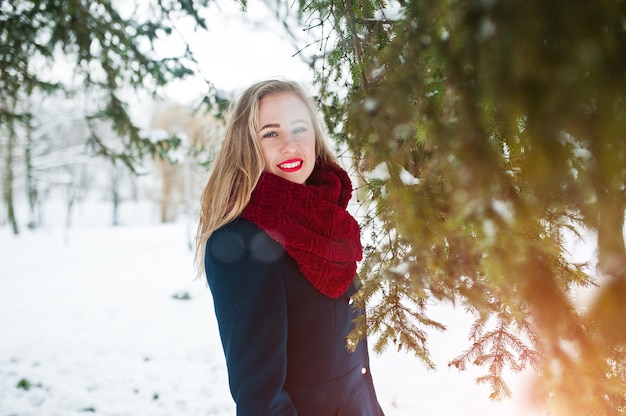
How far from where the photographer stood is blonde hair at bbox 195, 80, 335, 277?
153 centimetres

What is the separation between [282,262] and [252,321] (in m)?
0.24

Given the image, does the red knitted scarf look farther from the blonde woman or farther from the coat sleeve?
the coat sleeve

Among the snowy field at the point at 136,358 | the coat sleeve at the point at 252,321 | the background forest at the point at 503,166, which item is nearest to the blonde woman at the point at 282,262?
the coat sleeve at the point at 252,321

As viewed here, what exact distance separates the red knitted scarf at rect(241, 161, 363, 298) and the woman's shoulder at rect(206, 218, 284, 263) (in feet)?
0.10

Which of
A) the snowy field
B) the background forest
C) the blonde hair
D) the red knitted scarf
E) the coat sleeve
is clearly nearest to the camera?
the background forest

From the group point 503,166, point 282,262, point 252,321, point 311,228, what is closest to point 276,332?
point 252,321

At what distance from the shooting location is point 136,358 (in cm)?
494

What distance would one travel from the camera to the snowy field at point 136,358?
3.64 m

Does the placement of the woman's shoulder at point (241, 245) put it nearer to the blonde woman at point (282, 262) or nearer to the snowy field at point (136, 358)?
the blonde woman at point (282, 262)

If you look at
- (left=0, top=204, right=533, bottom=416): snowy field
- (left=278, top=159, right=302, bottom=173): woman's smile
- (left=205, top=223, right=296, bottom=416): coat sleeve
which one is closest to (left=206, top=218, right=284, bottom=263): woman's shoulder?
(left=205, top=223, right=296, bottom=416): coat sleeve

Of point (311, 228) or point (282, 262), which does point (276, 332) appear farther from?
point (311, 228)

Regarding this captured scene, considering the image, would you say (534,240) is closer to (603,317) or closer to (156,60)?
(603,317)

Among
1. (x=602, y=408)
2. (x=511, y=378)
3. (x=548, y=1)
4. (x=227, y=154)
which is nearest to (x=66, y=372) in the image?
(x=227, y=154)

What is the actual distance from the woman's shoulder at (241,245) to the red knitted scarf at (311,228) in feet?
0.10
